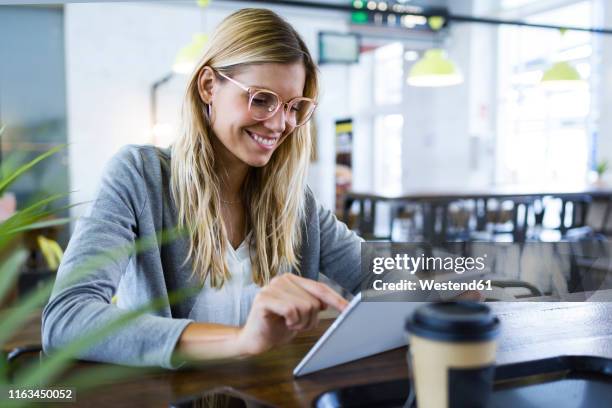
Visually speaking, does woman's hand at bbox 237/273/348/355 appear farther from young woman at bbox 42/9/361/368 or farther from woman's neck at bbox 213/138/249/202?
woman's neck at bbox 213/138/249/202

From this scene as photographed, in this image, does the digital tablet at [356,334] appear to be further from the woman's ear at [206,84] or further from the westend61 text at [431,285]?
the woman's ear at [206,84]

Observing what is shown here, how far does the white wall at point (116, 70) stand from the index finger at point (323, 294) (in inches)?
250

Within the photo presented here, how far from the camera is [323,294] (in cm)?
80

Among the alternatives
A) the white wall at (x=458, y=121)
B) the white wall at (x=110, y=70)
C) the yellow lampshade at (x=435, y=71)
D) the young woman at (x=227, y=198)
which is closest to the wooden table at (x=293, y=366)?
Answer: the young woman at (x=227, y=198)

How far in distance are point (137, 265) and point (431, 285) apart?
0.63 m

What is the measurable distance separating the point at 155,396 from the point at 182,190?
Answer: 62 centimetres

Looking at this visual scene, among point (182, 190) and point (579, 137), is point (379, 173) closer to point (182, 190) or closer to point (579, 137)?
point (579, 137)

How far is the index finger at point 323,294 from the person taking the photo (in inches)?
31.3

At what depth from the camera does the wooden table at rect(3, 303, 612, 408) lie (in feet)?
2.57

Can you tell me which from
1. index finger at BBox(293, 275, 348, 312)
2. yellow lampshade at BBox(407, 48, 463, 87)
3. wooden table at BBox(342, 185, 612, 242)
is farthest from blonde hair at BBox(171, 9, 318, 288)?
yellow lampshade at BBox(407, 48, 463, 87)

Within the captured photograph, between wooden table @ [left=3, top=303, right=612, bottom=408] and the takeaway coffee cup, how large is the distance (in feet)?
0.83

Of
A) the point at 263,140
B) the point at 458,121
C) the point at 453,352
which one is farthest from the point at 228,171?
the point at 458,121

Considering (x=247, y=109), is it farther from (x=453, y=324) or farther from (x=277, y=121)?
(x=453, y=324)

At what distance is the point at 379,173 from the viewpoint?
1070 centimetres
